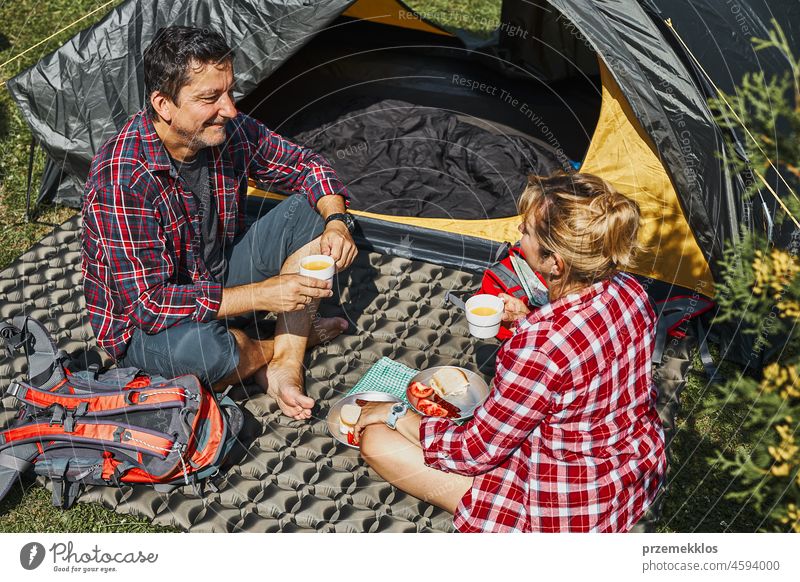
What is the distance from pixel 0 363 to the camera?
3209 millimetres

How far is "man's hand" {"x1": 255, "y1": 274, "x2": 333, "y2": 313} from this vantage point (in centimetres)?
285

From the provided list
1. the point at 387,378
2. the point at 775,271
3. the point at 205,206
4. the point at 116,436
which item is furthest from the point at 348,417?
the point at 775,271

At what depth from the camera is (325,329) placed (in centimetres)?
336

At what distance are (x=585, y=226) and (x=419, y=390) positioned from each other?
106cm

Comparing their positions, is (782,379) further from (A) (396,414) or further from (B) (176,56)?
(B) (176,56)

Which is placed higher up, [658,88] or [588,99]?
[658,88]

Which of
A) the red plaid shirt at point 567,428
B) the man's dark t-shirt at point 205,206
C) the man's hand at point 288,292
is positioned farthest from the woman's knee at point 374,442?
the man's dark t-shirt at point 205,206

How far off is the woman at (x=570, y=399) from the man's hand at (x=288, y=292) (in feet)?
2.38

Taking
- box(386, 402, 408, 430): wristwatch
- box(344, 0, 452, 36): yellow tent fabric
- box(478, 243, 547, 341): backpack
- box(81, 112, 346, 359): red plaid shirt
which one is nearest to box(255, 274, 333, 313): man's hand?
box(81, 112, 346, 359): red plaid shirt

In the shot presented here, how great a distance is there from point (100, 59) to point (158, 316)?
1.47m

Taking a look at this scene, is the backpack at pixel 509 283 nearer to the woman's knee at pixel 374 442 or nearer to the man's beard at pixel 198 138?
the woman's knee at pixel 374 442
